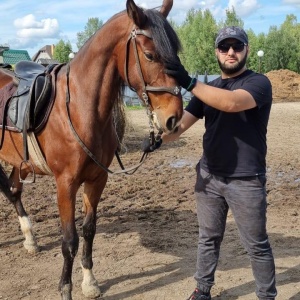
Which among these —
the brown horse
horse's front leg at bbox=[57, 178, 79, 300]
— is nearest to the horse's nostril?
the brown horse

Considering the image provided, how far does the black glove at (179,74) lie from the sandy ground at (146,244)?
184cm

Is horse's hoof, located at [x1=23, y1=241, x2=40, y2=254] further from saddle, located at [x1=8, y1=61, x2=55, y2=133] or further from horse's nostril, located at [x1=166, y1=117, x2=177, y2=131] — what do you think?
horse's nostril, located at [x1=166, y1=117, x2=177, y2=131]

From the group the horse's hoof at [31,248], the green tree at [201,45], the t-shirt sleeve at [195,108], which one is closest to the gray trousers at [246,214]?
the t-shirt sleeve at [195,108]

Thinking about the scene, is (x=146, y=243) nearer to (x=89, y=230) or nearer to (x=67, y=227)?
(x=89, y=230)

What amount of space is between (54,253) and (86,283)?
3.15 feet

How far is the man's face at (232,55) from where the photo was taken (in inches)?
106

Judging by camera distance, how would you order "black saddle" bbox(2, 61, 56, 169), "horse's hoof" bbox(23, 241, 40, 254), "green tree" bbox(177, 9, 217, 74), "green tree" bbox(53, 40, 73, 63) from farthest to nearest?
1. "green tree" bbox(53, 40, 73, 63)
2. "green tree" bbox(177, 9, 217, 74)
3. "horse's hoof" bbox(23, 241, 40, 254)
4. "black saddle" bbox(2, 61, 56, 169)

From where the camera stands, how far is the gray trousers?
2.79 metres

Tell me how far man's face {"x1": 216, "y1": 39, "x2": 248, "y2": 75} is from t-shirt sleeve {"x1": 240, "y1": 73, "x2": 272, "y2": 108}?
0.45 ft

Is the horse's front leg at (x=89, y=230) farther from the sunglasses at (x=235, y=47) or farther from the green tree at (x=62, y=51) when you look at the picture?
the green tree at (x=62, y=51)

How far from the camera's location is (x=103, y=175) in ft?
11.6

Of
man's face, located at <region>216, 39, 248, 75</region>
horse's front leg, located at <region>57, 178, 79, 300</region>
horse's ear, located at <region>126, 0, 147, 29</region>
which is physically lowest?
horse's front leg, located at <region>57, 178, 79, 300</region>

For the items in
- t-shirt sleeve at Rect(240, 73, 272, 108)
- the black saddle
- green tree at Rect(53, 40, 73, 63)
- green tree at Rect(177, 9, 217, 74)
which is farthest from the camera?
green tree at Rect(53, 40, 73, 63)

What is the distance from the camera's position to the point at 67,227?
Answer: 10.8 feet
